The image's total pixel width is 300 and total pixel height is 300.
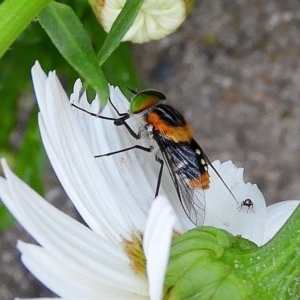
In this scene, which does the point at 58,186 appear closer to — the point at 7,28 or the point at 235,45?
the point at 235,45

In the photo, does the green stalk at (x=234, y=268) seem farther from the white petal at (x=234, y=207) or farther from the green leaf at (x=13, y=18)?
the green leaf at (x=13, y=18)

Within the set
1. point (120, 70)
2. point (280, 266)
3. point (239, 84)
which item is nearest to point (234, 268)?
point (280, 266)

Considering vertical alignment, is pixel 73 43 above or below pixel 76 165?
above

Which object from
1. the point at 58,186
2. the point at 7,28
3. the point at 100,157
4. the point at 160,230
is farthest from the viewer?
the point at 58,186

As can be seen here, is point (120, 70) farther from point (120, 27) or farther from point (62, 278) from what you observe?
point (62, 278)

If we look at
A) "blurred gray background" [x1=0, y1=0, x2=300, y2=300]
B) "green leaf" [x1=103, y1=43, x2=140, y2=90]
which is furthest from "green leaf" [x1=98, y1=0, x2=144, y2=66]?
"blurred gray background" [x1=0, y1=0, x2=300, y2=300]

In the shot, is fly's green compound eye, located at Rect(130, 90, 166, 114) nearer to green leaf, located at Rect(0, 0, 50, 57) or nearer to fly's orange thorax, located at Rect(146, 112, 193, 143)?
fly's orange thorax, located at Rect(146, 112, 193, 143)

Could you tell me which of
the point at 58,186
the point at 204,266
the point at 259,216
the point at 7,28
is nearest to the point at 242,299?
the point at 204,266

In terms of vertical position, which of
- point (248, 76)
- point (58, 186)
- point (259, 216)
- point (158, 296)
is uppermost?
point (248, 76)
